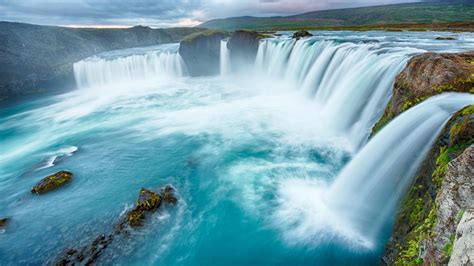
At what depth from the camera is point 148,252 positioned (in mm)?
7645

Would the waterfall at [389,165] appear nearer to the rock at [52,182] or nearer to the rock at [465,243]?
the rock at [465,243]

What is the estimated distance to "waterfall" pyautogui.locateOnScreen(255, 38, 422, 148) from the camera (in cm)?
1192

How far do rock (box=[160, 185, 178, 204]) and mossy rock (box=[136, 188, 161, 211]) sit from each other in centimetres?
30

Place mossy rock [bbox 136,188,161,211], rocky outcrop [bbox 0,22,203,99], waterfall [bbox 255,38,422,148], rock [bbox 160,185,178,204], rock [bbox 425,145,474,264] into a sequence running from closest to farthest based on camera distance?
rock [bbox 425,145,474,264] < mossy rock [bbox 136,188,161,211] < rock [bbox 160,185,178,204] < waterfall [bbox 255,38,422,148] < rocky outcrop [bbox 0,22,203,99]

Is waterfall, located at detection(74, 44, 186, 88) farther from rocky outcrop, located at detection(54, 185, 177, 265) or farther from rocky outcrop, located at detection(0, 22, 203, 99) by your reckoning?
rocky outcrop, located at detection(54, 185, 177, 265)

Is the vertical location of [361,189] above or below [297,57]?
below

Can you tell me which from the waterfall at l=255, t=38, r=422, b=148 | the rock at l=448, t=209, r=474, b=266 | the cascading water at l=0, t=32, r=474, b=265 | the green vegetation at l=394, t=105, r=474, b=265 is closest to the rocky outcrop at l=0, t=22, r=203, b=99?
the cascading water at l=0, t=32, r=474, b=265

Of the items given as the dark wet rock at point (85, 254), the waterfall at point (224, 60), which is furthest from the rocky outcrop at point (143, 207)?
the waterfall at point (224, 60)

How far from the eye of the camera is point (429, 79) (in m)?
7.98

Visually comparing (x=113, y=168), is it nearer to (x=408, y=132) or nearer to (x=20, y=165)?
(x=20, y=165)

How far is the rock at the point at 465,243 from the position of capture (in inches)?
119

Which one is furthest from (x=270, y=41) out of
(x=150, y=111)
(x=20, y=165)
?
(x=20, y=165)

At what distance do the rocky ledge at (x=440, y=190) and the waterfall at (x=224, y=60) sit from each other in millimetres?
29646

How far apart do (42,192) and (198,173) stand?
6215mm
